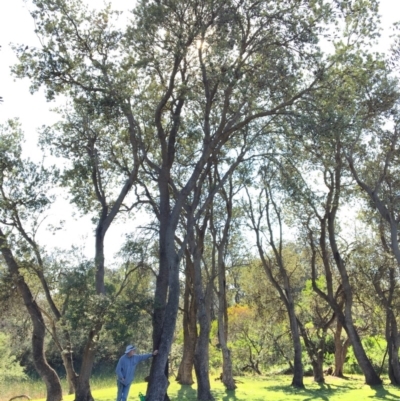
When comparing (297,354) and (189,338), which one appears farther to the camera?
(189,338)

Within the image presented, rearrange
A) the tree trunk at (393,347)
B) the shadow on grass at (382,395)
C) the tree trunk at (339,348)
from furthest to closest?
the tree trunk at (339,348)
the tree trunk at (393,347)
the shadow on grass at (382,395)

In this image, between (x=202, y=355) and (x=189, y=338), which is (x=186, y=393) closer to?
(x=202, y=355)

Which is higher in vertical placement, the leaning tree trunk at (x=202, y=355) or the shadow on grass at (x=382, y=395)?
the leaning tree trunk at (x=202, y=355)

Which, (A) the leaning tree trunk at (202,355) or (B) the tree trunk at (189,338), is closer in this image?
(A) the leaning tree trunk at (202,355)

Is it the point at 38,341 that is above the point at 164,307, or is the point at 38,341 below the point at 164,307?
below

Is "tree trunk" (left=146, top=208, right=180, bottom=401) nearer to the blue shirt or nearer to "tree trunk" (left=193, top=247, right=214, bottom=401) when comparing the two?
the blue shirt

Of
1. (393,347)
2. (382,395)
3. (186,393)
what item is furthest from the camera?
(393,347)

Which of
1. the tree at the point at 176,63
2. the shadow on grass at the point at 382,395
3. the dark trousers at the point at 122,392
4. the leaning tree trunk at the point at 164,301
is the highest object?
the tree at the point at 176,63

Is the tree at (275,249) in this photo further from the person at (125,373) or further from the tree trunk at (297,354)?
the person at (125,373)

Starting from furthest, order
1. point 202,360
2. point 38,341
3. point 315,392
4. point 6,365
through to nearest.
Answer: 1. point 6,365
2. point 315,392
3. point 38,341
4. point 202,360

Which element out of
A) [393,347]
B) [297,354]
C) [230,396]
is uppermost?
[393,347]

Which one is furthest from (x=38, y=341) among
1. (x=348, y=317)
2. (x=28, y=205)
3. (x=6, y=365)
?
(x=6, y=365)

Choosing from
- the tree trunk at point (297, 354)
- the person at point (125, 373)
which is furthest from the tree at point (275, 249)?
the person at point (125, 373)

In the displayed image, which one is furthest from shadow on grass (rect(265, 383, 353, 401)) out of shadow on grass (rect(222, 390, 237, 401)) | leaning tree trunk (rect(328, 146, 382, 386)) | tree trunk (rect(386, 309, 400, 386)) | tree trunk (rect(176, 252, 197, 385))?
tree trunk (rect(176, 252, 197, 385))
